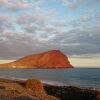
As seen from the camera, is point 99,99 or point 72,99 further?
point 72,99

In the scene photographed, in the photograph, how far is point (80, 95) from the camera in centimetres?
3581

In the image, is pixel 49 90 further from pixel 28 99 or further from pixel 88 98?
pixel 28 99

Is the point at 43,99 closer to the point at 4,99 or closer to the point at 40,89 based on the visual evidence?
the point at 4,99

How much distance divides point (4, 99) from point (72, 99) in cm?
1251

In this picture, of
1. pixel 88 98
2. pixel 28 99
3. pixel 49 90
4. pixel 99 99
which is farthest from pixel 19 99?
pixel 49 90

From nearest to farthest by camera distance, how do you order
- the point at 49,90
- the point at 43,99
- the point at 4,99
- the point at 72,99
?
the point at 4,99 → the point at 43,99 → the point at 72,99 → the point at 49,90

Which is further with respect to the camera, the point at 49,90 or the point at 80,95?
the point at 49,90

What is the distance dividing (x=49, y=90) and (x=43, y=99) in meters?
15.5

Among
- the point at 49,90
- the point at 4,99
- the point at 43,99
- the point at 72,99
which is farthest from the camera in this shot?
the point at 49,90

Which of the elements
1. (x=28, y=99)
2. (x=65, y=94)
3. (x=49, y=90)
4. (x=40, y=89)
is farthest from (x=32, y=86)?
(x=28, y=99)

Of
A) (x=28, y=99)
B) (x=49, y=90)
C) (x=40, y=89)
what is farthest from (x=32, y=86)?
(x=28, y=99)

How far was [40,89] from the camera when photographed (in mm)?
34031

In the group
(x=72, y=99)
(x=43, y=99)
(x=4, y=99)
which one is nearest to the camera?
(x=4, y=99)

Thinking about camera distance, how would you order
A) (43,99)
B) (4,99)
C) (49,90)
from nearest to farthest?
(4,99) → (43,99) → (49,90)
